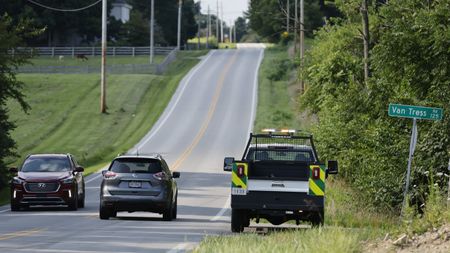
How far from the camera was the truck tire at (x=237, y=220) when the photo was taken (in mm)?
21844

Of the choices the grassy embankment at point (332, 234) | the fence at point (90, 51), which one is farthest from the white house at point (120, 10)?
the grassy embankment at point (332, 234)

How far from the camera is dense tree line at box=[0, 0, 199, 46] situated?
11169cm

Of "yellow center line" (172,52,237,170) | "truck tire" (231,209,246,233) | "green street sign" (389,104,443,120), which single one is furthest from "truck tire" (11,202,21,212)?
"yellow center line" (172,52,237,170)

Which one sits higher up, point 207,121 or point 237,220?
point 237,220

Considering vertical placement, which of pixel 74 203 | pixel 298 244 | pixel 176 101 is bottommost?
pixel 74 203

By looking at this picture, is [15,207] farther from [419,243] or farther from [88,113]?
[88,113]

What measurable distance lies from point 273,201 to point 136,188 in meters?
5.40

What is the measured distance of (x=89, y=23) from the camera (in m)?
119

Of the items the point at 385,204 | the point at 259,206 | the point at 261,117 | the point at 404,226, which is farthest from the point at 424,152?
the point at 261,117

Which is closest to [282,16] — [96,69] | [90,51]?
[96,69]

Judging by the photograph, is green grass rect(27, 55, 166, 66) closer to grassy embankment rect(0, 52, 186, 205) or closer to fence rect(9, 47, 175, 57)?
grassy embankment rect(0, 52, 186, 205)

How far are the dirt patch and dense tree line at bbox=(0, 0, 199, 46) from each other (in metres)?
91.0

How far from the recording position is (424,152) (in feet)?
81.5

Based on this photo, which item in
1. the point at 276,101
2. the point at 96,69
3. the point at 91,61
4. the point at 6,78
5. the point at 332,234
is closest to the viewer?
the point at 332,234
